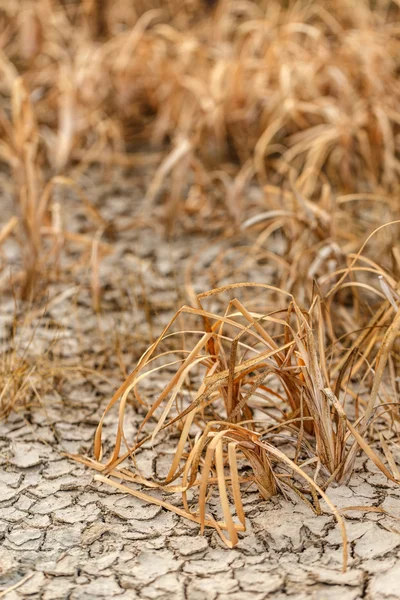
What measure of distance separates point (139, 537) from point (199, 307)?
1.23ft

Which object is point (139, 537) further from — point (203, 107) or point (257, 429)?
point (203, 107)

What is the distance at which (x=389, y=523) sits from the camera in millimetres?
1258

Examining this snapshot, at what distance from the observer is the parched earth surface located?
1147 millimetres

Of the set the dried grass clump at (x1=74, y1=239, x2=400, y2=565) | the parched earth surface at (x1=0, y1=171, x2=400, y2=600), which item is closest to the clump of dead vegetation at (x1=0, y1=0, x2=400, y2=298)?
the parched earth surface at (x1=0, y1=171, x2=400, y2=600)

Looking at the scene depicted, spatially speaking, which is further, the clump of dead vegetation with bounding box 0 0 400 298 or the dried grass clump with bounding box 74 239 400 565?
the clump of dead vegetation with bounding box 0 0 400 298

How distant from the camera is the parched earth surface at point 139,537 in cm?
115

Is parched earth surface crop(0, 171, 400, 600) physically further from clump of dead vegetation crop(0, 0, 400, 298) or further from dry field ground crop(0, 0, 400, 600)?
clump of dead vegetation crop(0, 0, 400, 298)

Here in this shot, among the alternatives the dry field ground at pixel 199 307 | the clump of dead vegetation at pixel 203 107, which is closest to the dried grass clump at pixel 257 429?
the dry field ground at pixel 199 307

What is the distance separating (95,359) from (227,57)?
1.49 metres

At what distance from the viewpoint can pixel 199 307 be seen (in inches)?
53.9

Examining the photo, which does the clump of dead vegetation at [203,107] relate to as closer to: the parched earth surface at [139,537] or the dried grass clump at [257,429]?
the parched earth surface at [139,537]

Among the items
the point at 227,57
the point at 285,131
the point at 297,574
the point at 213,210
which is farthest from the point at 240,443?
the point at 227,57

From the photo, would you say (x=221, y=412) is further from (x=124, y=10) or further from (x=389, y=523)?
(x=124, y=10)

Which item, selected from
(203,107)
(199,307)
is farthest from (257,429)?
(203,107)
